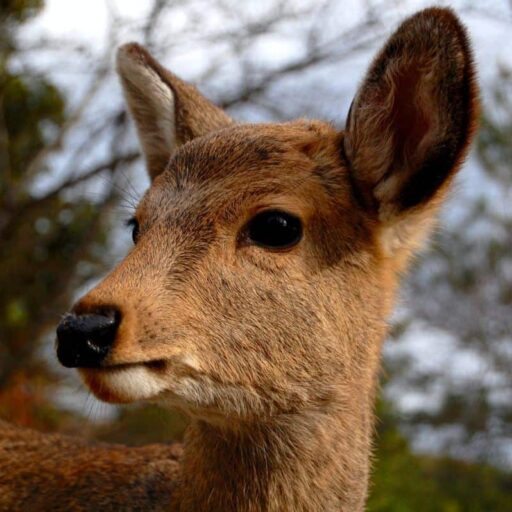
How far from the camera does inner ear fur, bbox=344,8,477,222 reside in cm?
366

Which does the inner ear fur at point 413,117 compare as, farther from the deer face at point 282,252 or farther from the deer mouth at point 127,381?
the deer mouth at point 127,381

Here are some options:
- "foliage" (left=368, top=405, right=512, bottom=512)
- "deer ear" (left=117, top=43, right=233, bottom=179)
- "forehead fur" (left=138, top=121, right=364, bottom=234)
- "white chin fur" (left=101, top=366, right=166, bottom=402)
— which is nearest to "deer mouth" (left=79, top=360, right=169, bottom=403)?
"white chin fur" (left=101, top=366, right=166, bottom=402)

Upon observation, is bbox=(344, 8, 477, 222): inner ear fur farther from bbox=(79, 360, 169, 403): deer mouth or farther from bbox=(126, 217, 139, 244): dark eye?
bbox=(79, 360, 169, 403): deer mouth

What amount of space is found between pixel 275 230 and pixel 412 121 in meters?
0.90

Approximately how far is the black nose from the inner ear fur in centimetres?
149

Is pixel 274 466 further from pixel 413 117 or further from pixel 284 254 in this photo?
pixel 413 117

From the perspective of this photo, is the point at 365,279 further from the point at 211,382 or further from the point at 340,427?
the point at 211,382

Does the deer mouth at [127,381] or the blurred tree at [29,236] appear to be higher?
the blurred tree at [29,236]

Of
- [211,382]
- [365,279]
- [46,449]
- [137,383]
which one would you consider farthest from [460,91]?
[46,449]

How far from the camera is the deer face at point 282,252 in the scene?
10.0ft

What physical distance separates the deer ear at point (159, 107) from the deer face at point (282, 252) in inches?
27.0

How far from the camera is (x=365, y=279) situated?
3.83 m

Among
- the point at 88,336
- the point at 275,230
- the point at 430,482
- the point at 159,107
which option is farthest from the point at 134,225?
the point at 430,482

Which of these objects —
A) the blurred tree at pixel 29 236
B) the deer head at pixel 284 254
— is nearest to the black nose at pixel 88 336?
the deer head at pixel 284 254
